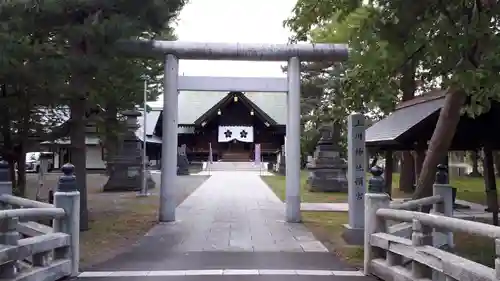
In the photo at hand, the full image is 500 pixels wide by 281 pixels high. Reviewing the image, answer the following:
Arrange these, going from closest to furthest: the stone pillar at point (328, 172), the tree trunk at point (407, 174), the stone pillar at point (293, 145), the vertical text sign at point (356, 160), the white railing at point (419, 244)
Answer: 1. the white railing at point (419, 244)
2. the vertical text sign at point (356, 160)
3. the stone pillar at point (293, 145)
4. the stone pillar at point (328, 172)
5. the tree trunk at point (407, 174)

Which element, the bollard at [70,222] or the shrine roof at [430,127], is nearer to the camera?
the bollard at [70,222]

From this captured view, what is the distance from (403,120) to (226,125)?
1395 inches

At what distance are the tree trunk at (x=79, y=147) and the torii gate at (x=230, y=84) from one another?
202 centimetres

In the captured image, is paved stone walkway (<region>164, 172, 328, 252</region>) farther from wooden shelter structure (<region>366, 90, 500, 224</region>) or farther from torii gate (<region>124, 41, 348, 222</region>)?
wooden shelter structure (<region>366, 90, 500, 224</region>)

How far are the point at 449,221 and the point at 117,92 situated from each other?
10.4 meters

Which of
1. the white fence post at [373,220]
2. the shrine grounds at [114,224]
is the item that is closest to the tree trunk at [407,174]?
the shrine grounds at [114,224]

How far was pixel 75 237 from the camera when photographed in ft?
26.4

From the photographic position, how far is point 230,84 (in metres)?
14.4

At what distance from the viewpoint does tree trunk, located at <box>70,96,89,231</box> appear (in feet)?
40.9

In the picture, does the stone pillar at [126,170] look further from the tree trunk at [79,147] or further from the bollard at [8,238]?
the bollard at [8,238]

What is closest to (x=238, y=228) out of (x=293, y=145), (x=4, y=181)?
(x=293, y=145)

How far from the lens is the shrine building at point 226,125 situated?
46.6 m

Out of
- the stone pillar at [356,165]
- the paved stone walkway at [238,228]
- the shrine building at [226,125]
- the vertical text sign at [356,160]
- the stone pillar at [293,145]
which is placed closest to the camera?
the paved stone walkway at [238,228]

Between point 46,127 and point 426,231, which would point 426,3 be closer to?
point 426,231
